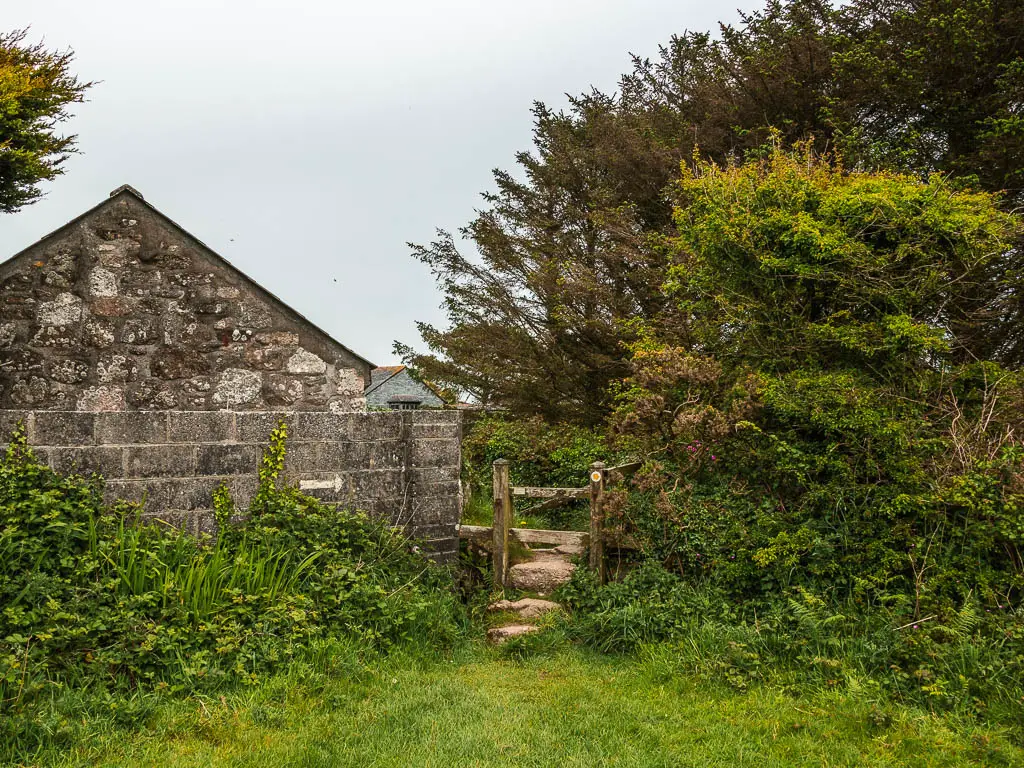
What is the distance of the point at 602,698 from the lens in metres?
4.24

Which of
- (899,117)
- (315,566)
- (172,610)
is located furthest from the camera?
(899,117)

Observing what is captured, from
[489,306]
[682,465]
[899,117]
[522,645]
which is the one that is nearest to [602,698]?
[522,645]

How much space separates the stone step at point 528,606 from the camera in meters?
5.92

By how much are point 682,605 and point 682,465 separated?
1.61 m

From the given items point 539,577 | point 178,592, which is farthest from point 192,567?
point 539,577

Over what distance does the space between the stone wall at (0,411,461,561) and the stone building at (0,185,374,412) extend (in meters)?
0.64

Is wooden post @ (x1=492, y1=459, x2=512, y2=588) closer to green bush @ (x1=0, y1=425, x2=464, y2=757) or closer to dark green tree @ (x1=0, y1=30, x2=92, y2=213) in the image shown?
green bush @ (x1=0, y1=425, x2=464, y2=757)

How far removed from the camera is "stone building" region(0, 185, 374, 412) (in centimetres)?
561

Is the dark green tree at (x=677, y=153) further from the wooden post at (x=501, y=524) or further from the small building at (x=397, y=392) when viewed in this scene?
the small building at (x=397, y=392)

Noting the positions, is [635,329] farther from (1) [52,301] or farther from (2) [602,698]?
(1) [52,301]

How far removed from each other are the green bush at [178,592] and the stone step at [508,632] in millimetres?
320

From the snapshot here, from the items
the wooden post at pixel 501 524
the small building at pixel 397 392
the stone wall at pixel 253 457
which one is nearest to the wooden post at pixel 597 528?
the wooden post at pixel 501 524

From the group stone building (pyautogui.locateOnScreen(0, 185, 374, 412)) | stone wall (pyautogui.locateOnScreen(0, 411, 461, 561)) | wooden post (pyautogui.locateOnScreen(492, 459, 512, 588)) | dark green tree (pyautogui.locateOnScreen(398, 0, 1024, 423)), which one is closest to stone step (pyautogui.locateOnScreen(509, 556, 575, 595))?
wooden post (pyautogui.locateOnScreen(492, 459, 512, 588))

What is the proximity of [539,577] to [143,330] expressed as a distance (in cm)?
443
